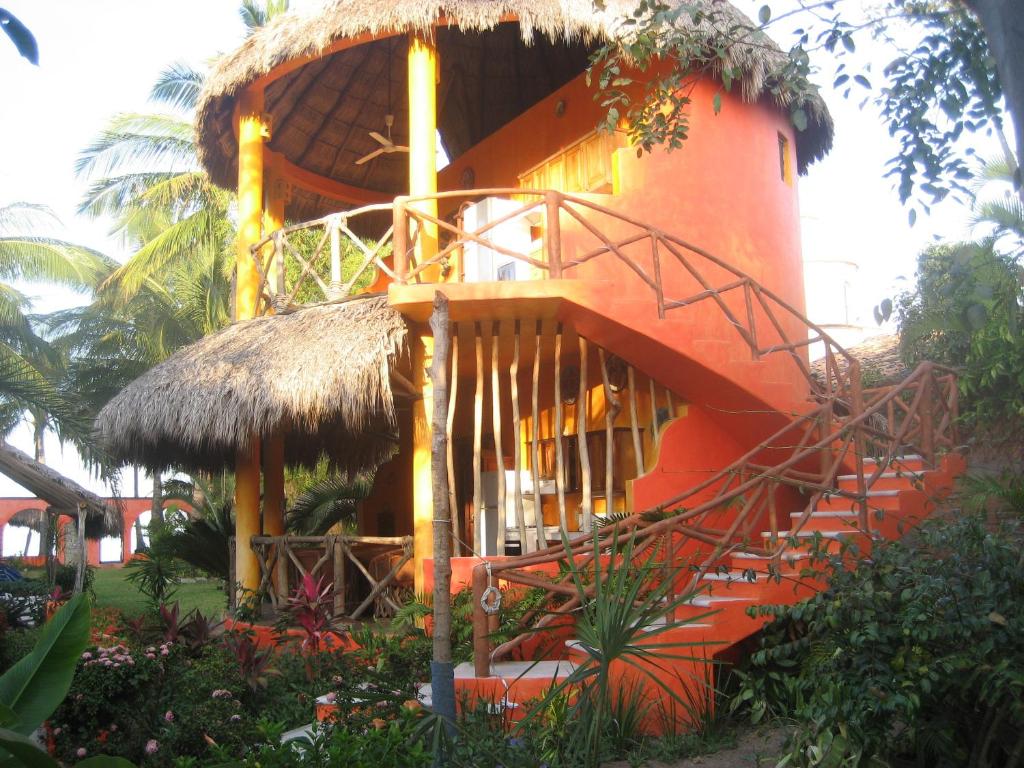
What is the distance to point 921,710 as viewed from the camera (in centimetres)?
515

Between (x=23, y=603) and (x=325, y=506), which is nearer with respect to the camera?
(x=23, y=603)

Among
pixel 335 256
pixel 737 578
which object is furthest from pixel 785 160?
pixel 737 578

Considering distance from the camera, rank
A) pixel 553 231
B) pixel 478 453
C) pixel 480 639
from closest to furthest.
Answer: pixel 480 639 → pixel 553 231 → pixel 478 453

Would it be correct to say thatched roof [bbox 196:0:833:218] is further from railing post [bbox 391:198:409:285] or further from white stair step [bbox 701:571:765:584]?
white stair step [bbox 701:571:765:584]

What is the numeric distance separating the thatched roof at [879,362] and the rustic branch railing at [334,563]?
550cm

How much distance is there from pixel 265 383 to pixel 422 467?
1505 mm

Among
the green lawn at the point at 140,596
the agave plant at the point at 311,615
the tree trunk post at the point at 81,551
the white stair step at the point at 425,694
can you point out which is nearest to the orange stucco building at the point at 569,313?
the white stair step at the point at 425,694

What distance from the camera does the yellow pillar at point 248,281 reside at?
1040cm

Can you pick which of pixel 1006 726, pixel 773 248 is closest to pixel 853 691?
pixel 1006 726

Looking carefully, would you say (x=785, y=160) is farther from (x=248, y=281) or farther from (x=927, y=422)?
(x=248, y=281)

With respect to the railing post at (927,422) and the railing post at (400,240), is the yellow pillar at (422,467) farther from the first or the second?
the railing post at (927,422)

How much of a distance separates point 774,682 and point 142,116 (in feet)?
60.7

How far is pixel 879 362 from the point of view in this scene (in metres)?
12.8

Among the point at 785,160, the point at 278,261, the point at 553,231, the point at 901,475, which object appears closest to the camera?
the point at 901,475
